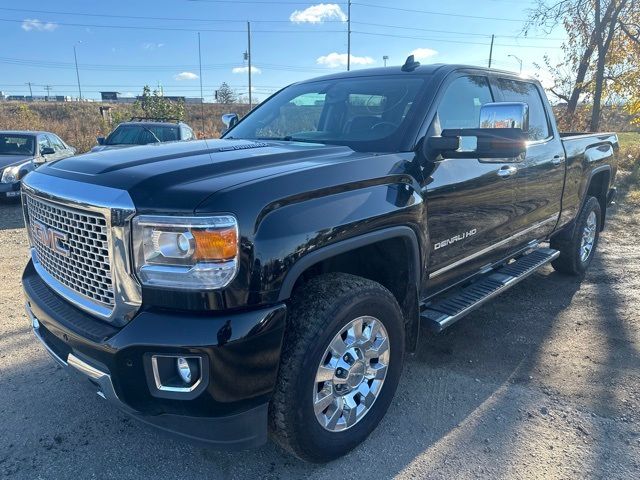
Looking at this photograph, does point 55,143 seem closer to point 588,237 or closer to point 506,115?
point 588,237

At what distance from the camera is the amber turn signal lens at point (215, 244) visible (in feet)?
6.17

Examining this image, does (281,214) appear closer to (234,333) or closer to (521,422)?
(234,333)

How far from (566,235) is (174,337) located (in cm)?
450

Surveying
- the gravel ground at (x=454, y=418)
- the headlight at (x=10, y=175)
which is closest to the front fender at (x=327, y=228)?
the gravel ground at (x=454, y=418)

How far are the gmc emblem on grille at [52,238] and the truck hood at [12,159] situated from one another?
8049 millimetres

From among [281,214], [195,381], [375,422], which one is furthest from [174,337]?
[375,422]

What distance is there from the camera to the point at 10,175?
9.09 metres

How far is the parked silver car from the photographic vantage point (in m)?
9.04

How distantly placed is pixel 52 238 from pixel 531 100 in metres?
3.97

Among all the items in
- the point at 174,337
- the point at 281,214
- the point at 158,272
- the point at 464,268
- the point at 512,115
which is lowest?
the point at 464,268

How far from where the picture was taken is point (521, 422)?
111 inches

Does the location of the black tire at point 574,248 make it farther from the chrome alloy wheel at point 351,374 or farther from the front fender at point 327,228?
the chrome alloy wheel at point 351,374

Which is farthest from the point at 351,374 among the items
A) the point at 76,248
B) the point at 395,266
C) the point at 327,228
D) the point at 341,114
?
the point at 341,114

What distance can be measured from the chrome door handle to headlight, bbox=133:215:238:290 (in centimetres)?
226
